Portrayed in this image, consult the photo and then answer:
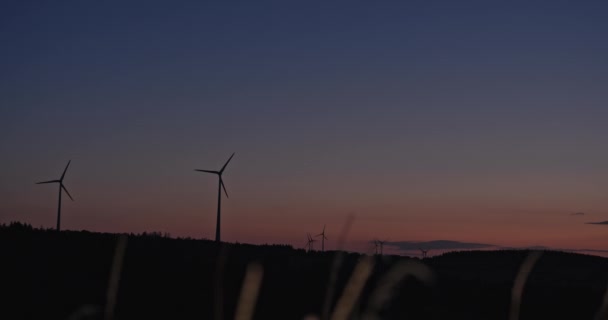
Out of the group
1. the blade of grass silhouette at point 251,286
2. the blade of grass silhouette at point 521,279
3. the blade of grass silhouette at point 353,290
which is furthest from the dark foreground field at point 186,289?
the blade of grass silhouette at point 251,286

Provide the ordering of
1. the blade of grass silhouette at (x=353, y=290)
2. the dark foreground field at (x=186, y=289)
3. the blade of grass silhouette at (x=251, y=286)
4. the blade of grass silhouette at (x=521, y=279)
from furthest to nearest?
the dark foreground field at (x=186, y=289) < the blade of grass silhouette at (x=521, y=279) < the blade of grass silhouette at (x=353, y=290) < the blade of grass silhouette at (x=251, y=286)

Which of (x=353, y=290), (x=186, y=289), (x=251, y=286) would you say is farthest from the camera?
(x=186, y=289)

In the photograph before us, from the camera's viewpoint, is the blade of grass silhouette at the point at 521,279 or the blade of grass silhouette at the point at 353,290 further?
the blade of grass silhouette at the point at 521,279

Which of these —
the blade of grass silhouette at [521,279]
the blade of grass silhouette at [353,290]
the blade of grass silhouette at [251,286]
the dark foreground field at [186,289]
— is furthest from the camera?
the dark foreground field at [186,289]

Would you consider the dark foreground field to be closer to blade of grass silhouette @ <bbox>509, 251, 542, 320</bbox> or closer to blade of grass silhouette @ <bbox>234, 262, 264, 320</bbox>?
blade of grass silhouette @ <bbox>509, 251, 542, 320</bbox>

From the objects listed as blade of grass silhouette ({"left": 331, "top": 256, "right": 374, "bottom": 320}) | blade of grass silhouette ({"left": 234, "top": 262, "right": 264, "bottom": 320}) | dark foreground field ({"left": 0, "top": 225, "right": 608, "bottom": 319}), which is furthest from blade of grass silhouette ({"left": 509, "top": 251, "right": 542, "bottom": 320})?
dark foreground field ({"left": 0, "top": 225, "right": 608, "bottom": 319})

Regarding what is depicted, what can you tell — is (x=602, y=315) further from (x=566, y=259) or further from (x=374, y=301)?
(x=566, y=259)

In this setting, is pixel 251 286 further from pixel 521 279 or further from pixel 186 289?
pixel 186 289

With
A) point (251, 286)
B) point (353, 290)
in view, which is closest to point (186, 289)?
point (353, 290)

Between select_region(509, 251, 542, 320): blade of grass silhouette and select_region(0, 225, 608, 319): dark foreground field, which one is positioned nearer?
select_region(509, 251, 542, 320): blade of grass silhouette

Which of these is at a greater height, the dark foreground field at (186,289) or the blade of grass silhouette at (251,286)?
the dark foreground field at (186,289)

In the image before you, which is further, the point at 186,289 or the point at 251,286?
the point at 186,289

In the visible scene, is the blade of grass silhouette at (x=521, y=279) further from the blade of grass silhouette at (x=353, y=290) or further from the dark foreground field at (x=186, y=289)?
the dark foreground field at (x=186, y=289)

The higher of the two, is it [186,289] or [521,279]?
[186,289]
